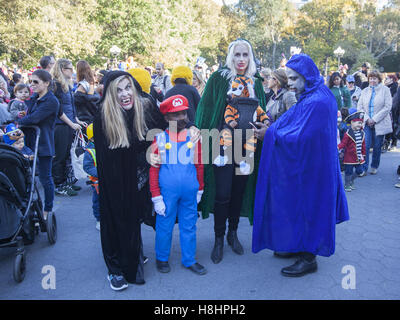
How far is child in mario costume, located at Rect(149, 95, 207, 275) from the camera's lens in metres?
3.08

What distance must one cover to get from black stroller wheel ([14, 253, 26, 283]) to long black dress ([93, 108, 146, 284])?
0.90 meters

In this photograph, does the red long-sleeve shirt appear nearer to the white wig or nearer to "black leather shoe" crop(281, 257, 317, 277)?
the white wig

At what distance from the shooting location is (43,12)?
17797 mm

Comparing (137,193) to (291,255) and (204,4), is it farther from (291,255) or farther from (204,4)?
(204,4)

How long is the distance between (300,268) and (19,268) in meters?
2.77

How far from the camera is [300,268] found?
325 cm

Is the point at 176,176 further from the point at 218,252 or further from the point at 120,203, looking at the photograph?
the point at 218,252

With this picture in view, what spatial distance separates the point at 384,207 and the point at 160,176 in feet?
13.0

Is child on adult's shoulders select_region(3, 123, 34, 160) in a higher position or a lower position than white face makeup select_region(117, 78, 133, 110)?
lower

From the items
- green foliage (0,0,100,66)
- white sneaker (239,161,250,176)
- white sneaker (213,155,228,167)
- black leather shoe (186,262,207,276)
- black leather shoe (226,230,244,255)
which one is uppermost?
green foliage (0,0,100,66)

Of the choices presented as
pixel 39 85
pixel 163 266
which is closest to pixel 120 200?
pixel 163 266

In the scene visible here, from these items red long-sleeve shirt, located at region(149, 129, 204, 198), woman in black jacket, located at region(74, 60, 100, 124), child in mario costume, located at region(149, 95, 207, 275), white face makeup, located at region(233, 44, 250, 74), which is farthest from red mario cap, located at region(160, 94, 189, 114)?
woman in black jacket, located at region(74, 60, 100, 124)

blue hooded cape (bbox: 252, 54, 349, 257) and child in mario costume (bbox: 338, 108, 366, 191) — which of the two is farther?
child in mario costume (bbox: 338, 108, 366, 191)

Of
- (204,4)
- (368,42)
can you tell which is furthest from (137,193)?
(368,42)
